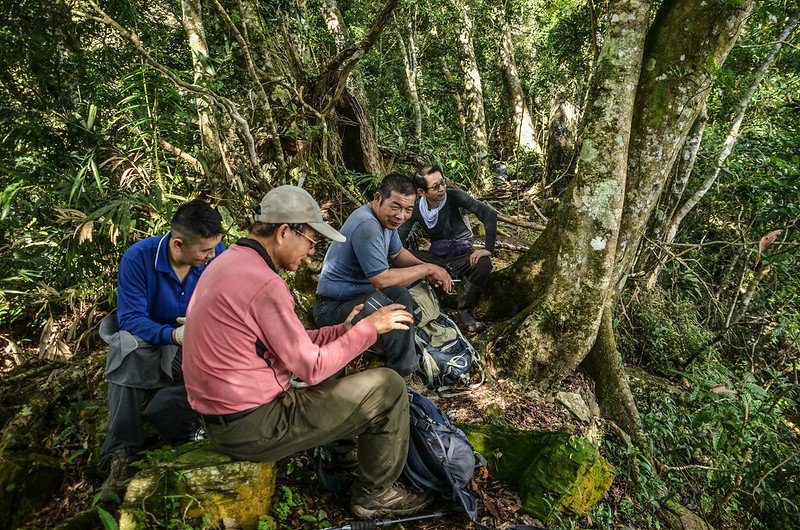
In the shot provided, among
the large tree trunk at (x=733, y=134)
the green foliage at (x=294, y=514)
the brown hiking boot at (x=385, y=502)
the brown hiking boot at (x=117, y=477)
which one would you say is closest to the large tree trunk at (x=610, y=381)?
the large tree trunk at (x=733, y=134)

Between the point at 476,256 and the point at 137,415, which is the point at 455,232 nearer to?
the point at 476,256

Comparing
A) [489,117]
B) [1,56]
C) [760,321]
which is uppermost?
[489,117]

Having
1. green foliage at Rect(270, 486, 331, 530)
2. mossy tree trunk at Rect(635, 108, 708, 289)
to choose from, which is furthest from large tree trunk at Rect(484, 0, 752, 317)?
green foliage at Rect(270, 486, 331, 530)

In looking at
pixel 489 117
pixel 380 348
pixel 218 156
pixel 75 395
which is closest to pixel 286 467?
pixel 380 348

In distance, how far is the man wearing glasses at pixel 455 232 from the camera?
514 cm

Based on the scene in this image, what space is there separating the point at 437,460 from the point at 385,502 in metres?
0.41

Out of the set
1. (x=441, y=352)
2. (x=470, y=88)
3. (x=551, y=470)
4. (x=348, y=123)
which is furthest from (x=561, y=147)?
(x=551, y=470)

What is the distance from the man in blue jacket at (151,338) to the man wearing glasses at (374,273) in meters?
1.07

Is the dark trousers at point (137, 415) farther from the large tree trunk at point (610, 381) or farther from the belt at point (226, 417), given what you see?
Result: the large tree trunk at point (610, 381)

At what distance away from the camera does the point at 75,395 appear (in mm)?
3883

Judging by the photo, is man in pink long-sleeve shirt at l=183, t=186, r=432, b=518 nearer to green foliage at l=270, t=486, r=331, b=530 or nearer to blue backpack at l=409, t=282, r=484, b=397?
green foliage at l=270, t=486, r=331, b=530

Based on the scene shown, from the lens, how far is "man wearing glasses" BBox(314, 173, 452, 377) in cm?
381

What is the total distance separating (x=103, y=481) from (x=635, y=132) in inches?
211

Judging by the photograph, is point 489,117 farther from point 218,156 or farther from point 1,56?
point 1,56
